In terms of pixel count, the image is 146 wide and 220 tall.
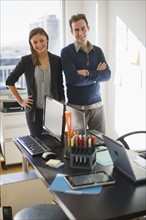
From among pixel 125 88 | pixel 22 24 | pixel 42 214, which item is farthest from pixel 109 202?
pixel 22 24

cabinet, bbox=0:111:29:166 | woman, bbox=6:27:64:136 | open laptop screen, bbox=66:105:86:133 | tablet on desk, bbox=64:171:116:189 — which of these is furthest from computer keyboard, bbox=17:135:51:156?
cabinet, bbox=0:111:29:166

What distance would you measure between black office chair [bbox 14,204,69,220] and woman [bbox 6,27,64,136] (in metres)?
0.93

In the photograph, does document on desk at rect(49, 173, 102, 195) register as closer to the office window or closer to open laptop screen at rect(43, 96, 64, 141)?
open laptop screen at rect(43, 96, 64, 141)

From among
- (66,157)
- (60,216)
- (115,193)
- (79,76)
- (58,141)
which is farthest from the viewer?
(79,76)

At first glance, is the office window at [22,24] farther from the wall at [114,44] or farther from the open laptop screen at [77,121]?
the open laptop screen at [77,121]

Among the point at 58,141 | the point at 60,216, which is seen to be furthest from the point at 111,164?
the point at 58,141

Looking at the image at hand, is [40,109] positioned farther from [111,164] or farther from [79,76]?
[111,164]

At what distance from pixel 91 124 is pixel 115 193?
1362 mm

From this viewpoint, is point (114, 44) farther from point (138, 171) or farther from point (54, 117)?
point (138, 171)

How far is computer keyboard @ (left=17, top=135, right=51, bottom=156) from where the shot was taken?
193cm

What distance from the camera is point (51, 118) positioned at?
2.19 m

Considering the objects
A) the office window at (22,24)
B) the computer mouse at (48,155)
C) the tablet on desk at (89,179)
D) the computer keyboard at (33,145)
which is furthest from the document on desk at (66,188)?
the office window at (22,24)

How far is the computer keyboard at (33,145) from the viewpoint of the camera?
193cm

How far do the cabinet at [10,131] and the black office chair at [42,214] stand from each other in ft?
6.80
